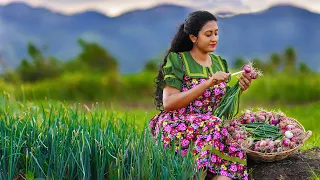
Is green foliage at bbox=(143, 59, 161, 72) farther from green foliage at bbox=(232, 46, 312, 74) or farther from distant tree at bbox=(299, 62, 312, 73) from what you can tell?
distant tree at bbox=(299, 62, 312, 73)

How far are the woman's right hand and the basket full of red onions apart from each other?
325 mm

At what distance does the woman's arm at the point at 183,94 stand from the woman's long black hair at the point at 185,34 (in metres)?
0.20

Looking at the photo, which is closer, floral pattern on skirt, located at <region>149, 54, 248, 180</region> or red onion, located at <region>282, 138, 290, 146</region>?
floral pattern on skirt, located at <region>149, 54, 248, 180</region>

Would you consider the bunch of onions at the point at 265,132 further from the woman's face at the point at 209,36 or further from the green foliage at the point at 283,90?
the green foliage at the point at 283,90

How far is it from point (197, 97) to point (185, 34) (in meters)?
0.47

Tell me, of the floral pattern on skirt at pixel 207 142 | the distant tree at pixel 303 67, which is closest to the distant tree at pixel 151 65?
the distant tree at pixel 303 67

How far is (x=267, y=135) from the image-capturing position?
3973 mm

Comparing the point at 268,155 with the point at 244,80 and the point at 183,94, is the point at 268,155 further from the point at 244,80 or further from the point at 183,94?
the point at 183,94

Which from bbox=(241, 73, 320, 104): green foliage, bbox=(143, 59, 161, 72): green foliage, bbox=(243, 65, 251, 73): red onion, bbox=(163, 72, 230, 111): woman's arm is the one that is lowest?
bbox=(241, 73, 320, 104): green foliage

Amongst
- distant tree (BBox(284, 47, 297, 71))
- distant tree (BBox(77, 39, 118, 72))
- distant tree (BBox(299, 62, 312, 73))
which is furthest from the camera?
distant tree (BBox(77, 39, 118, 72))

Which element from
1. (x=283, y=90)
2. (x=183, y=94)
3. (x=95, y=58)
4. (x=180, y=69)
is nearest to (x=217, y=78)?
(x=183, y=94)

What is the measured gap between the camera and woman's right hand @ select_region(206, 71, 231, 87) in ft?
12.1

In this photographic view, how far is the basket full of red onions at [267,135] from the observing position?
12.5 feet

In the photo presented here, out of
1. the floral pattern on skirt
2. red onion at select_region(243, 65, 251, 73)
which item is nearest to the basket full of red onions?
the floral pattern on skirt
